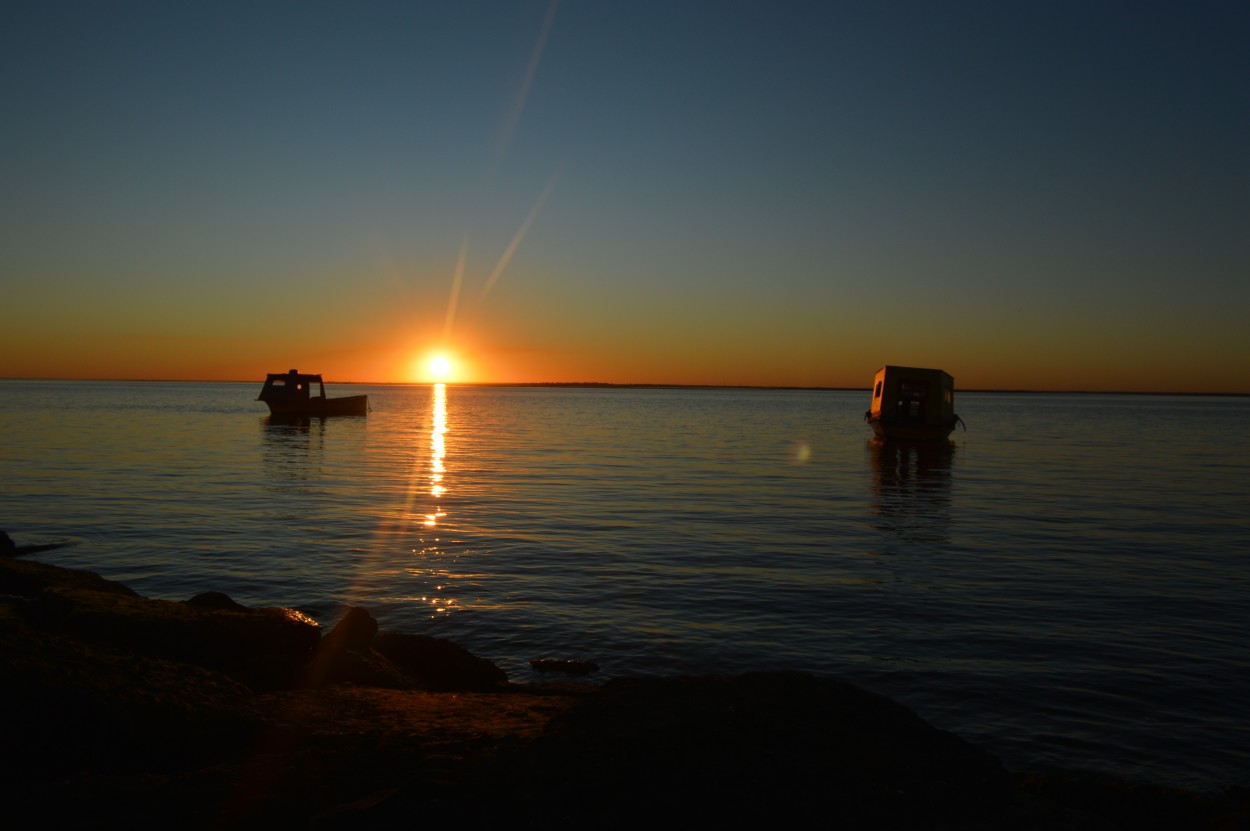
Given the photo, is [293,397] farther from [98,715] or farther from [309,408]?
[98,715]

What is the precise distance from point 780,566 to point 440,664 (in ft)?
26.9

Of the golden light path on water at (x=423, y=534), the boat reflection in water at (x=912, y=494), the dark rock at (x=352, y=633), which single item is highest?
the dark rock at (x=352, y=633)

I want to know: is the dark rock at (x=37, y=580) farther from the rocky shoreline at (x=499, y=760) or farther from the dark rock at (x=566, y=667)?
the dark rock at (x=566, y=667)

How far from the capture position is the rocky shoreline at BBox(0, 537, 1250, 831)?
159 inches

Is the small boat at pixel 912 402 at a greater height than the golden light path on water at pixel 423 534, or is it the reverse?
the small boat at pixel 912 402

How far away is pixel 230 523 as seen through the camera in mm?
19625

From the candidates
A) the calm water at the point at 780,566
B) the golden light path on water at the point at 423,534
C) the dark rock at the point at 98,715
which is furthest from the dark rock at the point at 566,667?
the dark rock at the point at 98,715

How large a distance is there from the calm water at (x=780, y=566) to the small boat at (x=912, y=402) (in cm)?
1020

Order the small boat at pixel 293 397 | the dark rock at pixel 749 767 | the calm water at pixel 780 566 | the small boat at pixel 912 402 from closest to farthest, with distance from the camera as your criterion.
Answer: the dark rock at pixel 749 767 < the calm water at pixel 780 566 < the small boat at pixel 912 402 < the small boat at pixel 293 397

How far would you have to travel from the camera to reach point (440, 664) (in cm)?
866

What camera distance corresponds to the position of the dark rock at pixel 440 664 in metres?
8.45

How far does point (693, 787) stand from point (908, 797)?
1.00 meters

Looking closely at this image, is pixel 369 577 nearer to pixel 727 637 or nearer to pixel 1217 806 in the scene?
pixel 727 637

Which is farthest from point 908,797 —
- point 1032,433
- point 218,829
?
point 1032,433
